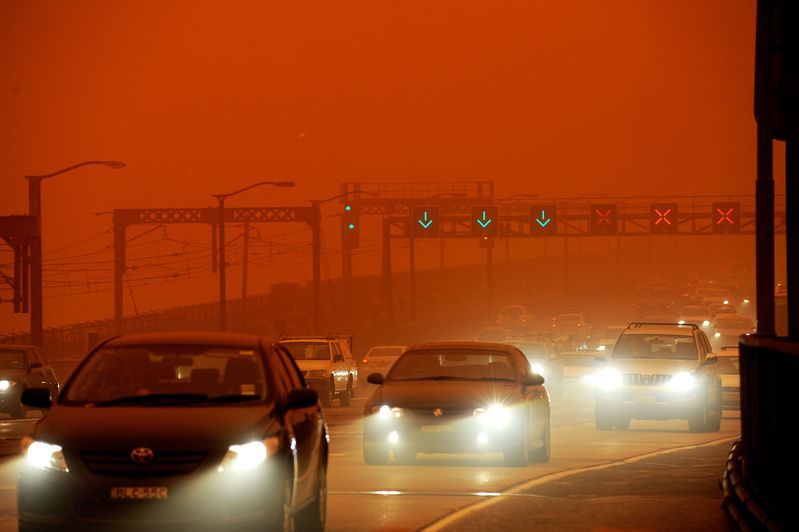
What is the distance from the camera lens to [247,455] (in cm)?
1077

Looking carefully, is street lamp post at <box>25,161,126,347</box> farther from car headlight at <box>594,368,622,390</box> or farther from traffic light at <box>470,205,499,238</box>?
traffic light at <box>470,205,499,238</box>

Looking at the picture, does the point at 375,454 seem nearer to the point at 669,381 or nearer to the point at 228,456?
the point at 228,456

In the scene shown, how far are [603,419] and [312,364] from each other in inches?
431

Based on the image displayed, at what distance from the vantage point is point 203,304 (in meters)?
87.7

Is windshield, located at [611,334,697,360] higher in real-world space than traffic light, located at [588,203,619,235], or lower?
lower

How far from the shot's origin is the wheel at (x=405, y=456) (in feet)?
65.0

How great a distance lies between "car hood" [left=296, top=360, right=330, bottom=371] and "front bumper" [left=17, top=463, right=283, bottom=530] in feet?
90.5

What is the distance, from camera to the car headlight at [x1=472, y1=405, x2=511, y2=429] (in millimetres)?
19797

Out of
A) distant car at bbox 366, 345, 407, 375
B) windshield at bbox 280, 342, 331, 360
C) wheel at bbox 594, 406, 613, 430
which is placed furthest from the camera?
distant car at bbox 366, 345, 407, 375

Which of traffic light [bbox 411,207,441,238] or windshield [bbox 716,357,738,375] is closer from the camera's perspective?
windshield [bbox 716,357,738,375]

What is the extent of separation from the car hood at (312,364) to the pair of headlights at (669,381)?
34.1ft

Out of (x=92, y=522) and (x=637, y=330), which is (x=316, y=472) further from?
(x=637, y=330)

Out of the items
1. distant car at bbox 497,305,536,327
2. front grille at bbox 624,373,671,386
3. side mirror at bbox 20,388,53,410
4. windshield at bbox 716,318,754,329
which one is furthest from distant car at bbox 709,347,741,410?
distant car at bbox 497,305,536,327

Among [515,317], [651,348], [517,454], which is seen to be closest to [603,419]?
[651,348]
